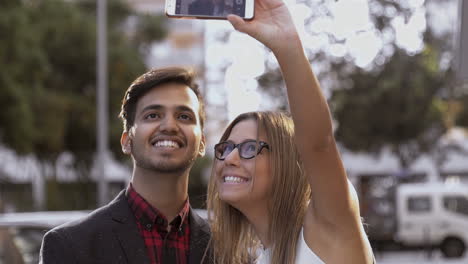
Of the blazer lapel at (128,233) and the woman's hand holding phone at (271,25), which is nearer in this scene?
the woman's hand holding phone at (271,25)

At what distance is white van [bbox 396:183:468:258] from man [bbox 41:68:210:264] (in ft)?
66.2

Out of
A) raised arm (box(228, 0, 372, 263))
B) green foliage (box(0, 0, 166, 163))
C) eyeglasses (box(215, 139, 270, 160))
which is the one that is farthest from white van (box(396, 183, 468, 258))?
raised arm (box(228, 0, 372, 263))

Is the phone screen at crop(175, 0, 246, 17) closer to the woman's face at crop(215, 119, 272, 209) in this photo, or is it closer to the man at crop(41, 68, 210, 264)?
the woman's face at crop(215, 119, 272, 209)

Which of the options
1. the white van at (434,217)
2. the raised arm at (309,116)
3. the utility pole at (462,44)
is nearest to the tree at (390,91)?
the white van at (434,217)

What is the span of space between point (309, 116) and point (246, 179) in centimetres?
77

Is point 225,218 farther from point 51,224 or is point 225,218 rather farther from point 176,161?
point 51,224

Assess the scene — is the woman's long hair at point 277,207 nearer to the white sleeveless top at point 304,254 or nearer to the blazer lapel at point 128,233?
the white sleeveless top at point 304,254

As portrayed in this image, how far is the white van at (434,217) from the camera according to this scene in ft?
76.8

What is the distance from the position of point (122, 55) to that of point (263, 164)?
2480 cm

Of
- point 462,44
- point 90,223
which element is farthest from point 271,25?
point 462,44

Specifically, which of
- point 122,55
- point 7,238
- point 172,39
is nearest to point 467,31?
point 7,238

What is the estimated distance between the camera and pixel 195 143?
148 inches

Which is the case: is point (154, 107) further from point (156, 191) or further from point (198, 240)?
point (198, 240)

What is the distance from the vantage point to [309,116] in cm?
260
